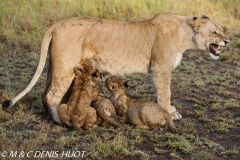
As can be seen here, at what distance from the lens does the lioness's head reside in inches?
250

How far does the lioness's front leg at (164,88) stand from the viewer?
19.8 feet

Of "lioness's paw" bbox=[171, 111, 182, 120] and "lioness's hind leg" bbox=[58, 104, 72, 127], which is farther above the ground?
"lioness's hind leg" bbox=[58, 104, 72, 127]

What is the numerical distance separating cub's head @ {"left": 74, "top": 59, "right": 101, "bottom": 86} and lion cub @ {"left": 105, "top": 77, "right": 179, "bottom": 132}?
1.32 feet

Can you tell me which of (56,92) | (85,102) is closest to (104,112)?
(85,102)

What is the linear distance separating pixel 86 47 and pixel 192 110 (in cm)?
186

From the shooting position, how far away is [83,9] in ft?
37.6

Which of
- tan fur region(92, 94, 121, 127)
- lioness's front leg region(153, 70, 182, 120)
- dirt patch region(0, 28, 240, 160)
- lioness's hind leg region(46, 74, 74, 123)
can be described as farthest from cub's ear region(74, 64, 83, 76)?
lioness's front leg region(153, 70, 182, 120)

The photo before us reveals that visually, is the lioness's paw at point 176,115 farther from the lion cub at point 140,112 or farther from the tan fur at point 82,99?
the tan fur at point 82,99

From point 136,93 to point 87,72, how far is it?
1762mm

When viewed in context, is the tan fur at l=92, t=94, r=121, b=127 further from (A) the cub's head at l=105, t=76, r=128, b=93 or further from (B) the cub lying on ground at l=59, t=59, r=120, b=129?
(A) the cub's head at l=105, t=76, r=128, b=93

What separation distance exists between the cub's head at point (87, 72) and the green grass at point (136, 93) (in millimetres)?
627

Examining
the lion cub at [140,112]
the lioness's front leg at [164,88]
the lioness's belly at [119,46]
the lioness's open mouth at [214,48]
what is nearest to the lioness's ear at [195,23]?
the lioness's open mouth at [214,48]

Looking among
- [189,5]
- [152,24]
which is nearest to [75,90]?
[152,24]

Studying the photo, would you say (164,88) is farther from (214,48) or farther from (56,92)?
(56,92)
